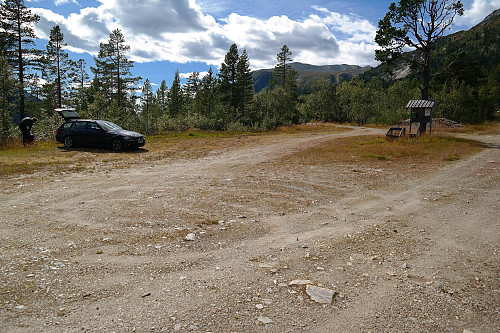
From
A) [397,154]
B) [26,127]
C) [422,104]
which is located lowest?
[397,154]

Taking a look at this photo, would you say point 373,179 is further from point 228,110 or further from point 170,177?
point 228,110

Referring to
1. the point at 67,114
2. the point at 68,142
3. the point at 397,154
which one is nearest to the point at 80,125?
the point at 68,142

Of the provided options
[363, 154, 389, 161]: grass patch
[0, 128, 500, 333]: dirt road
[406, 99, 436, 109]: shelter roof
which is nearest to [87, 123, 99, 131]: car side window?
[0, 128, 500, 333]: dirt road

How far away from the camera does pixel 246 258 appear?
184 inches

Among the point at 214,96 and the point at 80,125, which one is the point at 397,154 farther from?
the point at 214,96

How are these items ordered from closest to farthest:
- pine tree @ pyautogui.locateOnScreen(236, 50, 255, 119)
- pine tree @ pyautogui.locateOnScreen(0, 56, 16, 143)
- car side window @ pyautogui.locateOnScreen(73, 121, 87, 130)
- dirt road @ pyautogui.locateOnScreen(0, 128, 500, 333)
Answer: dirt road @ pyautogui.locateOnScreen(0, 128, 500, 333) < car side window @ pyautogui.locateOnScreen(73, 121, 87, 130) < pine tree @ pyautogui.locateOnScreen(0, 56, 16, 143) < pine tree @ pyautogui.locateOnScreen(236, 50, 255, 119)

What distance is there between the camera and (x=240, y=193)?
27.7 feet

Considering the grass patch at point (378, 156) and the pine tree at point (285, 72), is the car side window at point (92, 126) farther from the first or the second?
the pine tree at point (285, 72)

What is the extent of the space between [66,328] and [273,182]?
7363 mm

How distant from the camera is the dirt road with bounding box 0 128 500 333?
3273 mm

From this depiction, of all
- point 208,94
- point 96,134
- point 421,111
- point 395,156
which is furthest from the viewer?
point 208,94

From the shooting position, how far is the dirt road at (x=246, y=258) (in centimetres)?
327

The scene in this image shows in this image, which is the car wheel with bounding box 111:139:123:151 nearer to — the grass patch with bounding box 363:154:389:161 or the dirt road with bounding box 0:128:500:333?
the dirt road with bounding box 0:128:500:333

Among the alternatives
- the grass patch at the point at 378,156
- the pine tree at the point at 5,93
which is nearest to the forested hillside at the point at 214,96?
the pine tree at the point at 5,93
